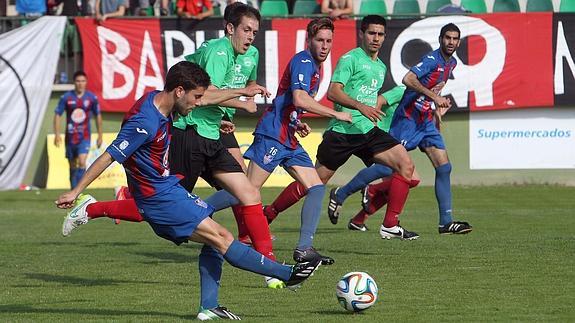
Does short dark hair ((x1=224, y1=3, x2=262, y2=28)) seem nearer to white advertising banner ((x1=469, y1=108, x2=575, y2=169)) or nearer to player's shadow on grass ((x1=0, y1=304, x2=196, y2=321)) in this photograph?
player's shadow on grass ((x1=0, y1=304, x2=196, y2=321))

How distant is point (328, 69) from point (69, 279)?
A: 1264cm

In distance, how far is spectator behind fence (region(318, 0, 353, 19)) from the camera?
74.8 feet

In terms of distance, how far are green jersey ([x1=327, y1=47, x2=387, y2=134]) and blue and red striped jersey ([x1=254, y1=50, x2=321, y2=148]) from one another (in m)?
1.12

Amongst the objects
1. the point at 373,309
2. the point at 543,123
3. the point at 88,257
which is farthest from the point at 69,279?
the point at 543,123

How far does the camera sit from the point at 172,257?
480 inches

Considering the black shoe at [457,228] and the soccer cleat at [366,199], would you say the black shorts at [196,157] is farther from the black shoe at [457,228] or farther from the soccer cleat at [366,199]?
the soccer cleat at [366,199]

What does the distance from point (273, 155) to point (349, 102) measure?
1.03 meters

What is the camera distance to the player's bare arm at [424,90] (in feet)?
41.5

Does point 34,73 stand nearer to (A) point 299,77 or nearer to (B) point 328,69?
(B) point 328,69

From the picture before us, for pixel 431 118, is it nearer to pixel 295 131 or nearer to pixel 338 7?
pixel 295 131

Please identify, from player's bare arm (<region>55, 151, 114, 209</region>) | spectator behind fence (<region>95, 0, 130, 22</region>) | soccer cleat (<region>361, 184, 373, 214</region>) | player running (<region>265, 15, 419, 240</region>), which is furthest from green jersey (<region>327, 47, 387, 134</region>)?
spectator behind fence (<region>95, 0, 130, 22</region>)

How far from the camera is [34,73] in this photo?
900 inches

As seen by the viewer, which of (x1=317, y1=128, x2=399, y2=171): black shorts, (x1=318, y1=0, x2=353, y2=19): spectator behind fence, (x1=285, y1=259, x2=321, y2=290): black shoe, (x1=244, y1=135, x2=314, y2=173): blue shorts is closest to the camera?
(x1=285, y1=259, x2=321, y2=290): black shoe

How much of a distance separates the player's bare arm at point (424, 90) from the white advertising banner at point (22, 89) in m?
11.6
